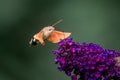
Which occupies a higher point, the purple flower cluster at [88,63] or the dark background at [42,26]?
the dark background at [42,26]

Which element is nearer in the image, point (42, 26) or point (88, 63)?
point (88, 63)

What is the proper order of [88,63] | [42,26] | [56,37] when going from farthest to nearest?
[42,26] < [56,37] < [88,63]

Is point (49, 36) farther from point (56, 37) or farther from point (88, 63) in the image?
point (88, 63)

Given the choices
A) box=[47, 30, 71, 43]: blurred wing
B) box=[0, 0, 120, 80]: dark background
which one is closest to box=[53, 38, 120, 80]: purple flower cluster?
box=[47, 30, 71, 43]: blurred wing

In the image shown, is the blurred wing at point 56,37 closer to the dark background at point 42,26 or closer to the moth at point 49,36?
the moth at point 49,36

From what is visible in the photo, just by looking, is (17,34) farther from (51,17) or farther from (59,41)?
(59,41)

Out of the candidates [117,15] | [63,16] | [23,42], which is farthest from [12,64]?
[117,15]

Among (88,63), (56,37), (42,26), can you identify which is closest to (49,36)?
(56,37)

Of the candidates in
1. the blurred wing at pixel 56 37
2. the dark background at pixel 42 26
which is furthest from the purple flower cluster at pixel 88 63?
the dark background at pixel 42 26
